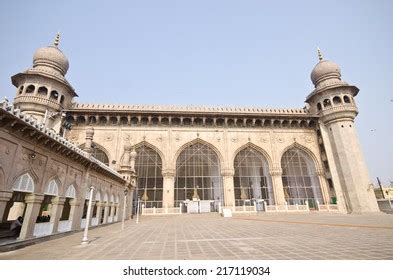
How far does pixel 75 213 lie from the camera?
998 centimetres

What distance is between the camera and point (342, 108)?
2494 cm

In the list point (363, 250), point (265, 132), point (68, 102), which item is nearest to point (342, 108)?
point (265, 132)

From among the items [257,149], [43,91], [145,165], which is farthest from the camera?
[257,149]

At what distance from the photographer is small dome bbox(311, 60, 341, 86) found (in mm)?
26906

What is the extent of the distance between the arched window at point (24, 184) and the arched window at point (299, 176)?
25565 mm

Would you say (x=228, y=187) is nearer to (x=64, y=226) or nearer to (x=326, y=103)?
(x=326, y=103)

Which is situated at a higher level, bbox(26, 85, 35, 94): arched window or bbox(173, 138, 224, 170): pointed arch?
bbox(26, 85, 35, 94): arched window

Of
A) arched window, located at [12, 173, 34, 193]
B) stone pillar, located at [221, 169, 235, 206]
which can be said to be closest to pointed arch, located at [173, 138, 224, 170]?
stone pillar, located at [221, 169, 235, 206]

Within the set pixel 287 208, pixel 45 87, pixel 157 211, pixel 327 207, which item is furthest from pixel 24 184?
pixel 327 207

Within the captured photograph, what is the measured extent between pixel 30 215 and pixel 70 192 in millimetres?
2481

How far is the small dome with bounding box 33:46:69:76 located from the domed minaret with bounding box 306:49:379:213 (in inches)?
1195

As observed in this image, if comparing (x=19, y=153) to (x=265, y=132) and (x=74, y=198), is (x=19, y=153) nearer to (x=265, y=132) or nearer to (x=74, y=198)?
(x=74, y=198)

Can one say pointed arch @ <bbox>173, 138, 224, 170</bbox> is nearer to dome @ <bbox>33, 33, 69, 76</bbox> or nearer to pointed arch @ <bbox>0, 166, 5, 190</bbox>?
dome @ <bbox>33, 33, 69, 76</bbox>
